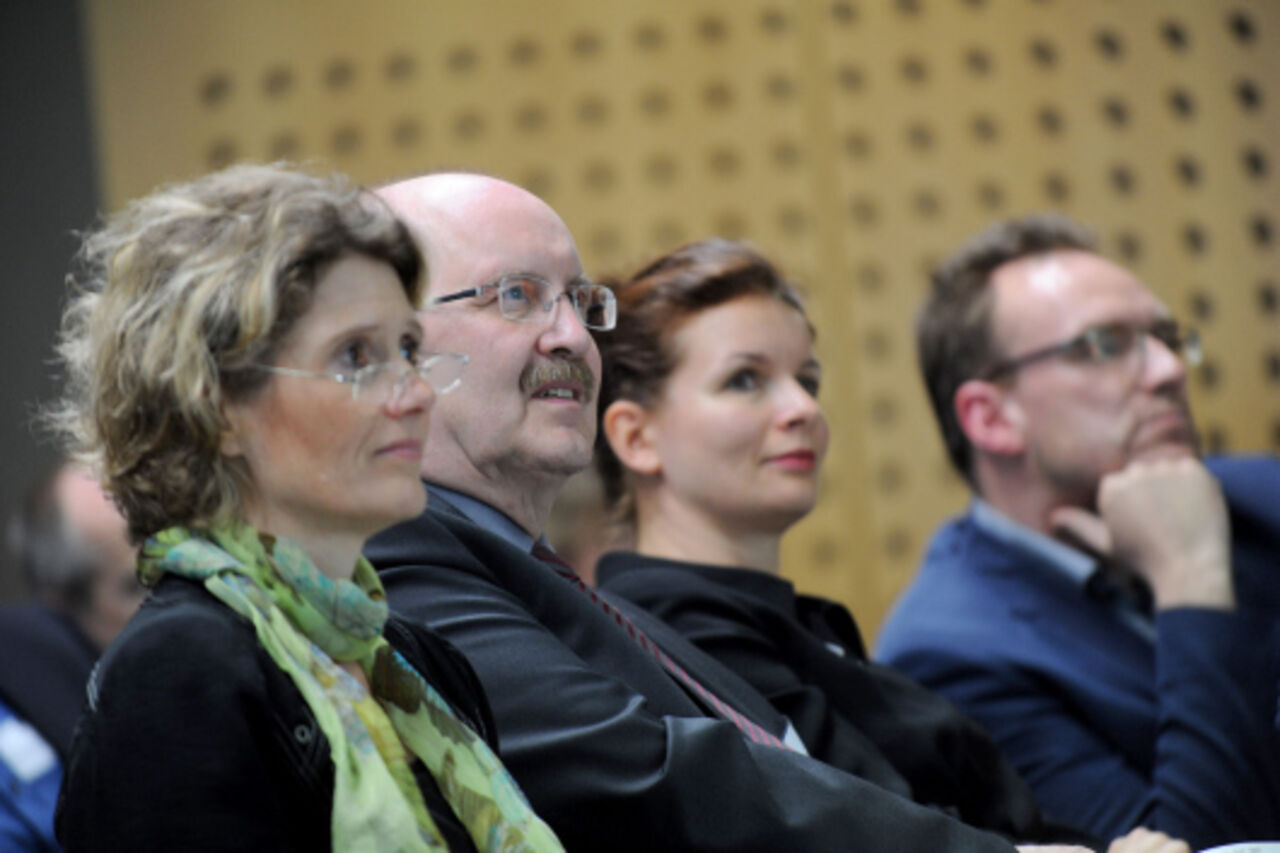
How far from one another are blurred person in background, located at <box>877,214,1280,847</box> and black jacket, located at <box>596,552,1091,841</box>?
29cm

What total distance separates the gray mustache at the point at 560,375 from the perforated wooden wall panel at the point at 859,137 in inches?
93.2

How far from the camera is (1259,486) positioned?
265 cm

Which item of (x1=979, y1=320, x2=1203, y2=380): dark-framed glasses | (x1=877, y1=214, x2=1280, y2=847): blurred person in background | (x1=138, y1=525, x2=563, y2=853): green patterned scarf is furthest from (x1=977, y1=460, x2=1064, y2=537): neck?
(x1=138, y1=525, x2=563, y2=853): green patterned scarf

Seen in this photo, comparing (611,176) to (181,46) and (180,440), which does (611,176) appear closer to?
(181,46)

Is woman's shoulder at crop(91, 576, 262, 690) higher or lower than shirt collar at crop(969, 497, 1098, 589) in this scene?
higher

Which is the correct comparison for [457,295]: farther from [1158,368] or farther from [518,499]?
[1158,368]

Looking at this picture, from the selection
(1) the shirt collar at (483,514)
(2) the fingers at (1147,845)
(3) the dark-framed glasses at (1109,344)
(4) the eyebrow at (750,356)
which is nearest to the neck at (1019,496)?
(3) the dark-framed glasses at (1109,344)

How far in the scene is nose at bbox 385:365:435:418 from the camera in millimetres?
1140

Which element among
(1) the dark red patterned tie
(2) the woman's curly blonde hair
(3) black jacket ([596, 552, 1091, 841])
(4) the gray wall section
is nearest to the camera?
(2) the woman's curly blonde hair

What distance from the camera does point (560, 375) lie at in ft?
5.37

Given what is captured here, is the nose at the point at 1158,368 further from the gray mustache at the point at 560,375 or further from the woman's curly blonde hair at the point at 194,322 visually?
the woman's curly blonde hair at the point at 194,322

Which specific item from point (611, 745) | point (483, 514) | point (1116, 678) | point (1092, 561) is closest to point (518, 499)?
point (483, 514)

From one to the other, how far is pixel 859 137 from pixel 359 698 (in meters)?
3.22

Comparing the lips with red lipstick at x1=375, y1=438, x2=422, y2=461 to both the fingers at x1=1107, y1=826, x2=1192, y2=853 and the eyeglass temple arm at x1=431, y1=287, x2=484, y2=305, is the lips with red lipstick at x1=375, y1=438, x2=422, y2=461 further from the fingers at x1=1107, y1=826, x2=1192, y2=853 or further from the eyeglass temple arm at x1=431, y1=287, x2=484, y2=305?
the fingers at x1=1107, y1=826, x2=1192, y2=853
